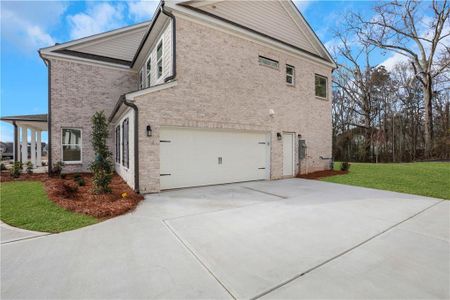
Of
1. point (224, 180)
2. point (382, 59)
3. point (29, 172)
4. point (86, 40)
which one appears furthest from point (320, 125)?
point (382, 59)

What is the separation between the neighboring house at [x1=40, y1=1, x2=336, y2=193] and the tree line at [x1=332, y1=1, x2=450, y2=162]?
48.3 feet

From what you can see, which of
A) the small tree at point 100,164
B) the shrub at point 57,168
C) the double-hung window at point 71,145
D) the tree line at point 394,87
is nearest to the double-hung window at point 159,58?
the small tree at point 100,164

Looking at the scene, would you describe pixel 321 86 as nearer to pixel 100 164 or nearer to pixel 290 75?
pixel 290 75

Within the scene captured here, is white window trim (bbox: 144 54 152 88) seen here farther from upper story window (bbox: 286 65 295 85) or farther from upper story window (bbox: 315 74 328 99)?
upper story window (bbox: 315 74 328 99)

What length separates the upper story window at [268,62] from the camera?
31.6 feet

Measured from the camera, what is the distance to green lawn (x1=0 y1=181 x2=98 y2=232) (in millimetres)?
3950

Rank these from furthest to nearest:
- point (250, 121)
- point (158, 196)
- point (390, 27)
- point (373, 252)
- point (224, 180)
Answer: point (390, 27) < point (250, 121) < point (224, 180) < point (158, 196) < point (373, 252)

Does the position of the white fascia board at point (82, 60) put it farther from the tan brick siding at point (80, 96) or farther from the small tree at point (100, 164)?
the small tree at point (100, 164)

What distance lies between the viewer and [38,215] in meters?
4.46

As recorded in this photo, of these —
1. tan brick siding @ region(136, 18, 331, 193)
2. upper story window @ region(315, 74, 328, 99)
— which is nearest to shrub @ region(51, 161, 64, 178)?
tan brick siding @ region(136, 18, 331, 193)

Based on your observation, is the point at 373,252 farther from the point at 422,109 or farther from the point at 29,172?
the point at 422,109

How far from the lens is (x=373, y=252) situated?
3.01m

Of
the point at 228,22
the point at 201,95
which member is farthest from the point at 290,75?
the point at 201,95

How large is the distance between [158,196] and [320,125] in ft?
32.2
